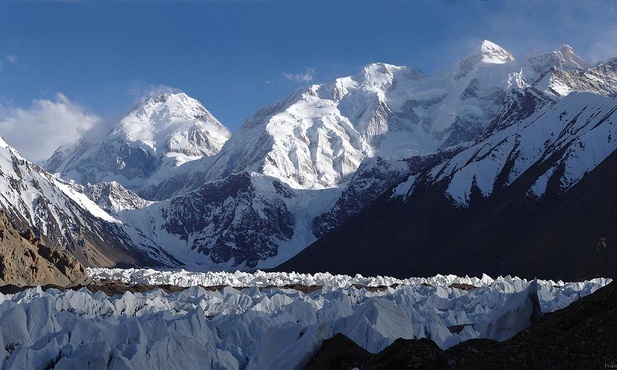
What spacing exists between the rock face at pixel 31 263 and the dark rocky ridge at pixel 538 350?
12074 cm

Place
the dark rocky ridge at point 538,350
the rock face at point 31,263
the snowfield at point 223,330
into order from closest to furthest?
the dark rocky ridge at point 538,350 < the snowfield at point 223,330 < the rock face at point 31,263

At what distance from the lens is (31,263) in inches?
5674

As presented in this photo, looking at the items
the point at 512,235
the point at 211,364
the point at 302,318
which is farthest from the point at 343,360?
the point at 512,235

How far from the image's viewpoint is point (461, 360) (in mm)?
21656

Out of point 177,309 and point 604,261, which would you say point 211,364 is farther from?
point 604,261

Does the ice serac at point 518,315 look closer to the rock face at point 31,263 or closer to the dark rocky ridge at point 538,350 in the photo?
the dark rocky ridge at point 538,350

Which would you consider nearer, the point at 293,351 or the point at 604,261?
the point at 293,351

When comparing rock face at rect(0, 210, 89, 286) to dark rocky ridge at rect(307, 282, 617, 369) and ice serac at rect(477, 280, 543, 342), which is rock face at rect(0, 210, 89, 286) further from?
dark rocky ridge at rect(307, 282, 617, 369)

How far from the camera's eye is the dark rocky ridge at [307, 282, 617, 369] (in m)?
20.7

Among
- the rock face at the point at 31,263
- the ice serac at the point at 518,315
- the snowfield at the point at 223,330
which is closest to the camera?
the ice serac at the point at 518,315

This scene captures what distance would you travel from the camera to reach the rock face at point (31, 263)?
136 metres

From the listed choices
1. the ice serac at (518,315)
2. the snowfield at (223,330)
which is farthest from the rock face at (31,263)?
the ice serac at (518,315)

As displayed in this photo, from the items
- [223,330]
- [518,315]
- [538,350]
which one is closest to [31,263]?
[223,330]

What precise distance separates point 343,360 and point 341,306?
127 feet
